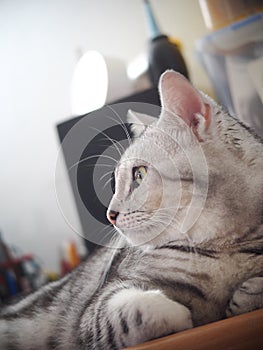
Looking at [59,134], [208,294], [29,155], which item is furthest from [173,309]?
[29,155]

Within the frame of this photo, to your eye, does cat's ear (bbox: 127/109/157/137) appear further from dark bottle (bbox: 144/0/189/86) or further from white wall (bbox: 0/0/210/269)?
white wall (bbox: 0/0/210/269)

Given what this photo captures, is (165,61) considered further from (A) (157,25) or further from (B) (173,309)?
(B) (173,309)

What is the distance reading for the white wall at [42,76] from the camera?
0.88m

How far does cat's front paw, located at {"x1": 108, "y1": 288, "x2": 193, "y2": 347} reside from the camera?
525mm

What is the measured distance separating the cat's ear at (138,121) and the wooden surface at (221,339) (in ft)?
1.06

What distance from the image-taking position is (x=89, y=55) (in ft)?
2.83

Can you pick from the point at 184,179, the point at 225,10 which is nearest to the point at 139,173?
the point at 184,179

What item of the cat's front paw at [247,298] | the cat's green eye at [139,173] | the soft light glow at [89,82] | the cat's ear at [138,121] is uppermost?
the soft light glow at [89,82]

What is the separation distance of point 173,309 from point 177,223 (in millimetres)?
133

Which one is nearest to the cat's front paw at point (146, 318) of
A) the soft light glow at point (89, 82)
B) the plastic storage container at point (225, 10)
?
the soft light glow at point (89, 82)

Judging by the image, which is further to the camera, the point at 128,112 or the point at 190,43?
the point at 190,43

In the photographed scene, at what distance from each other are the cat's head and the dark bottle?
13 centimetres

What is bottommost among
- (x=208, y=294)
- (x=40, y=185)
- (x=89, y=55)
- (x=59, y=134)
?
(x=208, y=294)

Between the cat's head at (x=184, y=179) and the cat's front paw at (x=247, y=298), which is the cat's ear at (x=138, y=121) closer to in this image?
the cat's head at (x=184, y=179)
